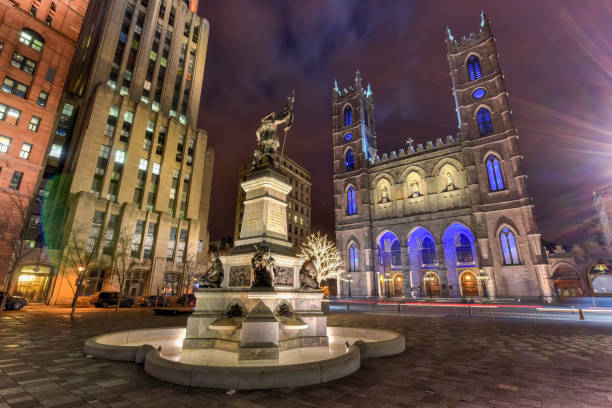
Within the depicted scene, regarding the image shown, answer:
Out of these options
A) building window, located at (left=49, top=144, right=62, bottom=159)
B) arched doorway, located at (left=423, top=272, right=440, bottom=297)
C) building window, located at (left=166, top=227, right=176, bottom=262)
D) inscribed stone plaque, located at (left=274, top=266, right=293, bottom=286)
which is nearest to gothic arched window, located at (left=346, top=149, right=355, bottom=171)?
arched doorway, located at (left=423, top=272, right=440, bottom=297)

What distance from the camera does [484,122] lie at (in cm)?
4203

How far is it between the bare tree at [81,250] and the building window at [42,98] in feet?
46.8

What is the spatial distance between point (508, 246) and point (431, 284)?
40.6ft

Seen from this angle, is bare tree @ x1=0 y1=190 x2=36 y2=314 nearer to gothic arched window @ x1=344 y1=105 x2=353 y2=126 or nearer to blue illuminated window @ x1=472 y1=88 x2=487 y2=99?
gothic arched window @ x1=344 y1=105 x2=353 y2=126

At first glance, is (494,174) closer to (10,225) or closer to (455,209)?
(455,209)

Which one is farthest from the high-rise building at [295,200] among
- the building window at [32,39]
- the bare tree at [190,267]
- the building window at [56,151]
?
the building window at [32,39]

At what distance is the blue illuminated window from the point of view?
4280 centimetres

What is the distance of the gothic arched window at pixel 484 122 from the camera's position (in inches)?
1626

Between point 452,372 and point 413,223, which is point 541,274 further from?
point 452,372

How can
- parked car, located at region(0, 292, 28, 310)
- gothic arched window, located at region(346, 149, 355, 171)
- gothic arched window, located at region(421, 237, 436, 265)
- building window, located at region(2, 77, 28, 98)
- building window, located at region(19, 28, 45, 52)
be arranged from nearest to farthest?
parked car, located at region(0, 292, 28, 310), building window, located at region(2, 77, 28, 98), building window, located at region(19, 28, 45, 52), gothic arched window, located at region(421, 237, 436, 265), gothic arched window, located at region(346, 149, 355, 171)

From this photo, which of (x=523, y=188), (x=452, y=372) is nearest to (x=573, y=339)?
(x=452, y=372)

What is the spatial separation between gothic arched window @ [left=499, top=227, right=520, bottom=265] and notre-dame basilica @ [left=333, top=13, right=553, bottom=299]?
0.11 meters

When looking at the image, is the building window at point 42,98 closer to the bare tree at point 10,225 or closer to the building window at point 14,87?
the building window at point 14,87

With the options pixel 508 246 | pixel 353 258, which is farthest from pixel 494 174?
pixel 353 258
